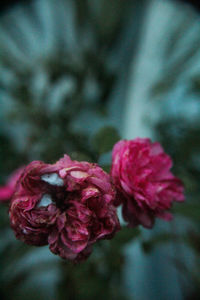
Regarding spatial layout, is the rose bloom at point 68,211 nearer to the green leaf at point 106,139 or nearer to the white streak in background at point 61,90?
the green leaf at point 106,139

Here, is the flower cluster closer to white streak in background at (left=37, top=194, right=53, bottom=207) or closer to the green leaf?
white streak in background at (left=37, top=194, right=53, bottom=207)

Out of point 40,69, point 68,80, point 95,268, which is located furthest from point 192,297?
point 40,69

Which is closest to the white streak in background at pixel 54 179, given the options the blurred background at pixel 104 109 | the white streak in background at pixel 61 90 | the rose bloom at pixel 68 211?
the rose bloom at pixel 68 211

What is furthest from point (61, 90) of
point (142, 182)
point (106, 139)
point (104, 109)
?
point (142, 182)

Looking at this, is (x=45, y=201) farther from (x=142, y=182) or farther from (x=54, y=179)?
(x=142, y=182)

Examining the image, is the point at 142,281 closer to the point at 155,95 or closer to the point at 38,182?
the point at 155,95
